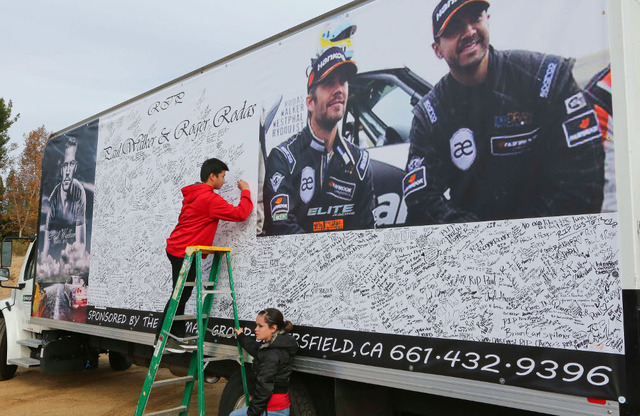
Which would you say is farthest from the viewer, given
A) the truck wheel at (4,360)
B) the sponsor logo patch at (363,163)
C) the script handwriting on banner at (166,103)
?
the truck wheel at (4,360)

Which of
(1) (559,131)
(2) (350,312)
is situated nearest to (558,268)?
(1) (559,131)

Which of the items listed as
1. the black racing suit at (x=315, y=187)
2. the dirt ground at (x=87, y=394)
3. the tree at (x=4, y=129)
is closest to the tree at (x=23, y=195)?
the tree at (x=4, y=129)

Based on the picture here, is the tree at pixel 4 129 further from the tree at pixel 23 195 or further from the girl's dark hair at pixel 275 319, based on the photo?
the girl's dark hair at pixel 275 319

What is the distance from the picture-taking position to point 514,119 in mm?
2908

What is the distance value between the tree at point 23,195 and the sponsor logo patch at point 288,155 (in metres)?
28.3

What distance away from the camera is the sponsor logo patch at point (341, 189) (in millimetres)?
3684

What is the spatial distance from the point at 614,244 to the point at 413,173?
1157 mm

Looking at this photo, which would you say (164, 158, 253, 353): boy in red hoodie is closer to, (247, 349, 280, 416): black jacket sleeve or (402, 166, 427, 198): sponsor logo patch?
(247, 349, 280, 416): black jacket sleeve

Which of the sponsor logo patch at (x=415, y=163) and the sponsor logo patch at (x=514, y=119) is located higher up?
the sponsor logo patch at (x=514, y=119)

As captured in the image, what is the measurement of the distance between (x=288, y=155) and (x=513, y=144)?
1766 mm

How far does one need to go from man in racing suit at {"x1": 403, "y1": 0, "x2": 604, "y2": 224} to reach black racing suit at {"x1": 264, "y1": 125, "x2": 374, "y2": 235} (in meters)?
0.38

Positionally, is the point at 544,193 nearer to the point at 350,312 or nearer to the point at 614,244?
the point at 614,244

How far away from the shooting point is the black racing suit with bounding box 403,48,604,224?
269 cm

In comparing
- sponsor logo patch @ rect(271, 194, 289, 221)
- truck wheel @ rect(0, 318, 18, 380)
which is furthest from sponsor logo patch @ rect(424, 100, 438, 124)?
truck wheel @ rect(0, 318, 18, 380)
